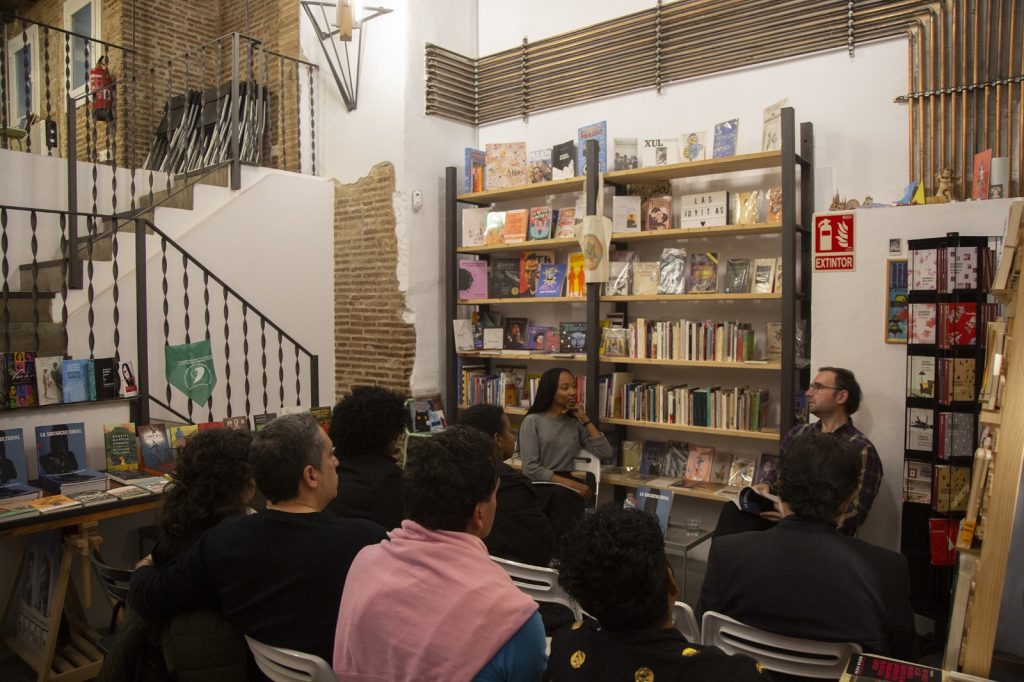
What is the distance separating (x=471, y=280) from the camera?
237 inches

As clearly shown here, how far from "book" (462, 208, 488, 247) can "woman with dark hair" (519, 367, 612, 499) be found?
1708 mm

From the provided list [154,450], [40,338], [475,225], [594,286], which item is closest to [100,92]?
[40,338]

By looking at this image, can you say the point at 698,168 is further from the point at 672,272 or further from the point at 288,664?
the point at 288,664

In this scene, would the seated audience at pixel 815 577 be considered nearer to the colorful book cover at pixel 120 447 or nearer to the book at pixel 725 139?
the book at pixel 725 139

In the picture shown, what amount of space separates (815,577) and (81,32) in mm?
10095

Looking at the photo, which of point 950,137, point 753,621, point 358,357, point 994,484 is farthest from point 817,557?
point 358,357

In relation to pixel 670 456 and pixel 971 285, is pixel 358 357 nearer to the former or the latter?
pixel 670 456

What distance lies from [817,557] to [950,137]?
311 centimetres

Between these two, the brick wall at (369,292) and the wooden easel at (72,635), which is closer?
the wooden easel at (72,635)

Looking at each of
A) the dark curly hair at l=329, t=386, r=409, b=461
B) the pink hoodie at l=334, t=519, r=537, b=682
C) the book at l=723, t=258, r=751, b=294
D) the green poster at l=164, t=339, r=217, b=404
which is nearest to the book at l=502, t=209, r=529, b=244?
the book at l=723, t=258, r=751, b=294

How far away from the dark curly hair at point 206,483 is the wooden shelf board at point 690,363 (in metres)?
3.17

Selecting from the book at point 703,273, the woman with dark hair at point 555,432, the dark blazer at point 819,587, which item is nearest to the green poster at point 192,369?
the woman with dark hair at point 555,432

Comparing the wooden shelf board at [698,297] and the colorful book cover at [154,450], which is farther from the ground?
the wooden shelf board at [698,297]

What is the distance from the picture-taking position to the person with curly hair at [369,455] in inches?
105
